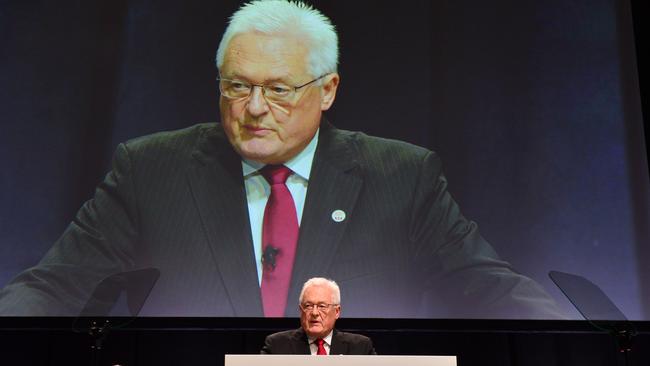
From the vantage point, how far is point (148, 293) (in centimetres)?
466

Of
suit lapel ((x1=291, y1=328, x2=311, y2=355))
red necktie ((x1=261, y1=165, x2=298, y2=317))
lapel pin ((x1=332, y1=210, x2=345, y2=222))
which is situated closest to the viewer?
suit lapel ((x1=291, y1=328, x2=311, y2=355))

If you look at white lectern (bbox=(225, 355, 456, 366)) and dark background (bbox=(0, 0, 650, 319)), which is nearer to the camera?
white lectern (bbox=(225, 355, 456, 366))

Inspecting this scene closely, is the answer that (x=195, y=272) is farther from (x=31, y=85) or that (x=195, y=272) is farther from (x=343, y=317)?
(x=31, y=85)

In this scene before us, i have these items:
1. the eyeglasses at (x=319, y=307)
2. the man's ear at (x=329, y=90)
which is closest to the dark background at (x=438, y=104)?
the man's ear at (x=329, y=90)

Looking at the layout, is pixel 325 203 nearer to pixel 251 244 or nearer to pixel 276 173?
pixel 276 173

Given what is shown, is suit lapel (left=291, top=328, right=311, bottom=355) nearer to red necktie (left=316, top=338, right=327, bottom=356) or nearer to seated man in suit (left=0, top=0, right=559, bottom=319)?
red necktie (left=316, top=338, right=327, bottom=356)

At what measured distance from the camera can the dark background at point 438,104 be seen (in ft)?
15.8

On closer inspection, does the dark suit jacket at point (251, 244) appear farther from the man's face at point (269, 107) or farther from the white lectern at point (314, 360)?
the white lectern at point (314, 360)

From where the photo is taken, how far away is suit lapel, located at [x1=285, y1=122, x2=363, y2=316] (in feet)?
15.2

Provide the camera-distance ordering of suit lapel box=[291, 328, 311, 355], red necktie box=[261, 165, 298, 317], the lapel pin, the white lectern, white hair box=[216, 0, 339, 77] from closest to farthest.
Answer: the white lectern
suit lapel box=[291, 328, 311, 355]
red necktie box=[261, 165, 298, 317]
the lapel pin
white hair box=[216, 0, 339, 77]

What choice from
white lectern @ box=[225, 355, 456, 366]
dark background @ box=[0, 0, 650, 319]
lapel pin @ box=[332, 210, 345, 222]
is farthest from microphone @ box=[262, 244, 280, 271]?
white lectern @ box=[225, 355, 456, 366]

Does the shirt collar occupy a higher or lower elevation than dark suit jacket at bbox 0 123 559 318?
higher

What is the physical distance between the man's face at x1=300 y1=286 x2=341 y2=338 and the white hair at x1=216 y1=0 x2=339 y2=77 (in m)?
2.05

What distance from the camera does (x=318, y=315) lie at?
3.14m
